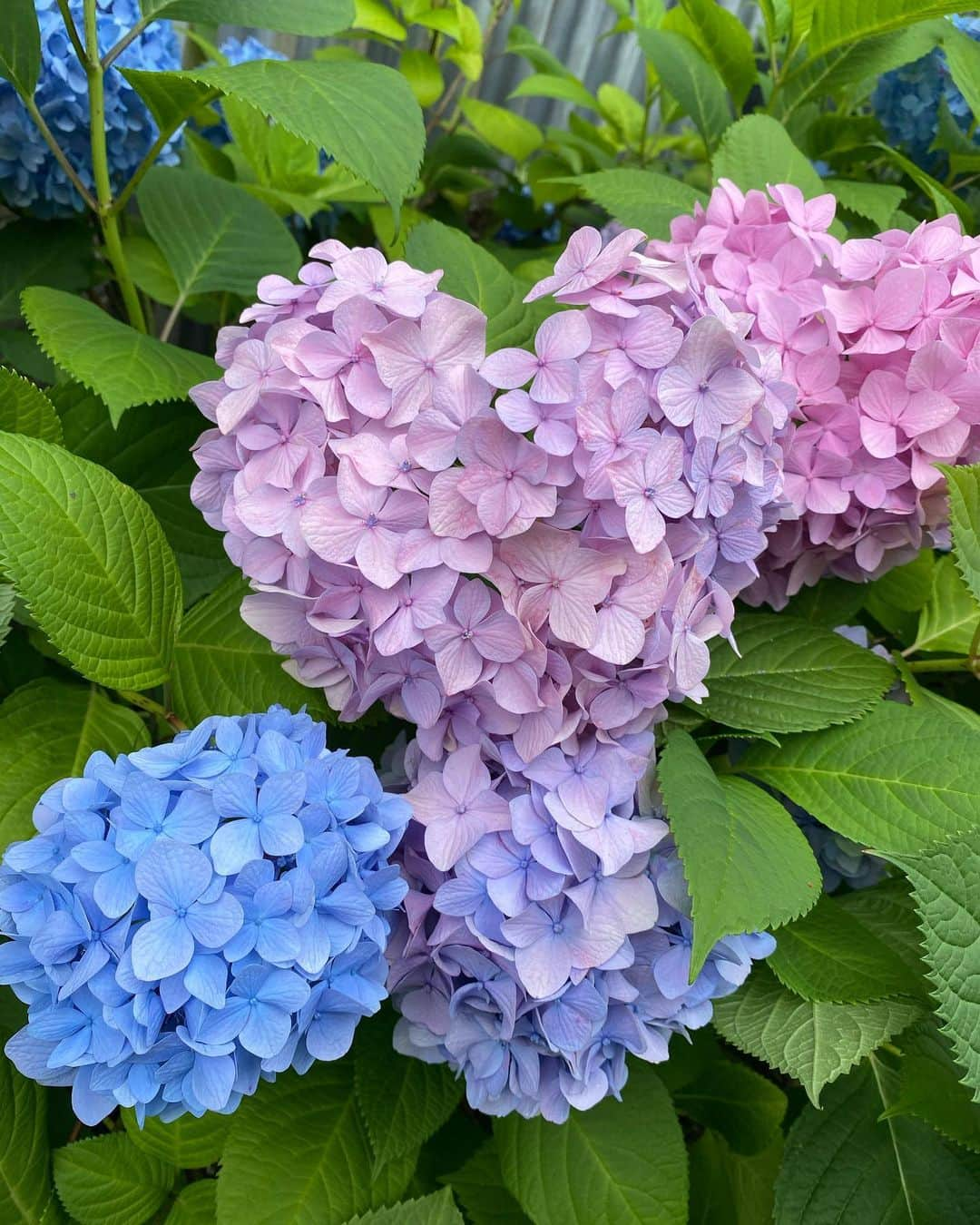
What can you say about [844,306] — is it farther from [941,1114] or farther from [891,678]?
[941,1114]

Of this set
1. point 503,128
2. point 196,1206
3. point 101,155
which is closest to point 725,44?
point 503,128

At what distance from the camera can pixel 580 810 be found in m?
0.53

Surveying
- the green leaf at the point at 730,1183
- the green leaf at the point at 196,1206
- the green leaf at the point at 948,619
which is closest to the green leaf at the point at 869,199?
the green leaf at the point at 948,619

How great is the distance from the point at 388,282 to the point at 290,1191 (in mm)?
559

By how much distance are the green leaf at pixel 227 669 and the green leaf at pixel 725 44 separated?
0.74m

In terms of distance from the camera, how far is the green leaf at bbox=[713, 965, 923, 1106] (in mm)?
599

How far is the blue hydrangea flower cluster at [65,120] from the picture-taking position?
860 mm

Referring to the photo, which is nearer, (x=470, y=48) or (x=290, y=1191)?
(x=290, y=1191)

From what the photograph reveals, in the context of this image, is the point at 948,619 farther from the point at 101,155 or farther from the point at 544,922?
the point at 101,155

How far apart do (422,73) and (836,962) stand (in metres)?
1.05

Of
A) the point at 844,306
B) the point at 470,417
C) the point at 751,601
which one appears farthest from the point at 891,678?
the point at 470,417

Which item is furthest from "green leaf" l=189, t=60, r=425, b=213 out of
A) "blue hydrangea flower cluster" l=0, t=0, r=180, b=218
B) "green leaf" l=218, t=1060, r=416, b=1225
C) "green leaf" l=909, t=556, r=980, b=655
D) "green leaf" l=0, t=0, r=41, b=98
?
"green leaf" l=218, t=1060, r=416, b=1225

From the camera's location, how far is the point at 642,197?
85cm

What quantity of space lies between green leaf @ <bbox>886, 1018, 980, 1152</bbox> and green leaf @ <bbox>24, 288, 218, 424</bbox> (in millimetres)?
662
